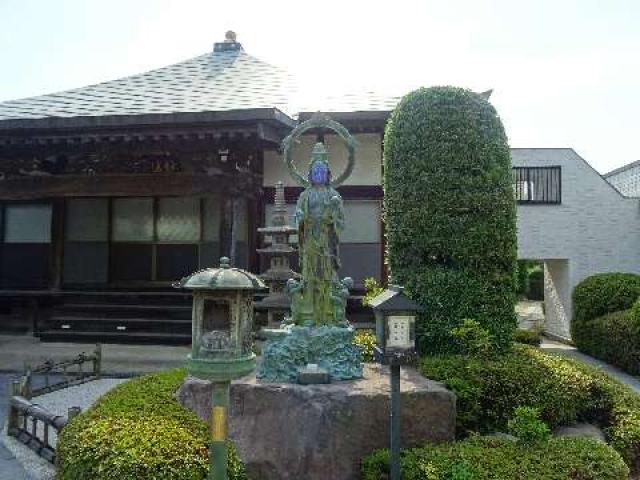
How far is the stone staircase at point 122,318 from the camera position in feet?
40.9

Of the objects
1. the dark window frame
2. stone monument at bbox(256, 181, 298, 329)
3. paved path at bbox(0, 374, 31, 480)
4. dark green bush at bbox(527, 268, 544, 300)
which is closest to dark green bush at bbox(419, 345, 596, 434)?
stone monument at bbox(256, 181, 298, 329)

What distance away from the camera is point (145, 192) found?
41.7 feet

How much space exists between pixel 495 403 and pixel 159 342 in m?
8.18

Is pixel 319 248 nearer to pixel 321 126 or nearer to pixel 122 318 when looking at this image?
pixel 321 126

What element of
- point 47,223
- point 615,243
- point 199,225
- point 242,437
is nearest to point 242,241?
point 199,225

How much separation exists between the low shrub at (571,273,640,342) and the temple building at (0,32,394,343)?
6265 millimetres

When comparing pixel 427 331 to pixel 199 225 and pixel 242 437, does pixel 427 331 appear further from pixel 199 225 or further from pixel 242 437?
pixel 199 225

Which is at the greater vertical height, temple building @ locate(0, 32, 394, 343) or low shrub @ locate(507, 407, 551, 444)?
temple building @ locate(0, 32, 394, 343)

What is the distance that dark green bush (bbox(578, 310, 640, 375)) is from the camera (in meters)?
12.3

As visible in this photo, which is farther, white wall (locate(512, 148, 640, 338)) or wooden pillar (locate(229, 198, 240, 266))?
white wall (locate(512, 148, 640, 338))

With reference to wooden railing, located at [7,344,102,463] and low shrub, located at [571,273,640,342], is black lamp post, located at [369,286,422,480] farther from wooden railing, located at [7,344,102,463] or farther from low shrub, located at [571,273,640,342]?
low shrub, located at [571,273,640,342]

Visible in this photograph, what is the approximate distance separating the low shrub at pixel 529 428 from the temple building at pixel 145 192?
25.6 ft

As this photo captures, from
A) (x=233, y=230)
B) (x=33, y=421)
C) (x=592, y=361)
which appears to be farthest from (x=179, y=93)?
(x=592, y=361)

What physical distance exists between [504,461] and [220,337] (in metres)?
2.98
